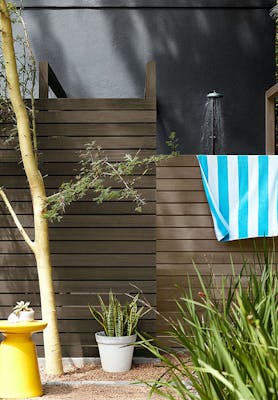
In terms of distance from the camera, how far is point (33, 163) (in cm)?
534

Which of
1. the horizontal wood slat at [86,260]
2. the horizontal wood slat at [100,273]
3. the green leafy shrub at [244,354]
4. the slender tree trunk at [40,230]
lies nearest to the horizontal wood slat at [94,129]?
the slender tree trunk at [40,230]

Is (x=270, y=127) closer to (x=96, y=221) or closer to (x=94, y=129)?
(x=94, y=129)

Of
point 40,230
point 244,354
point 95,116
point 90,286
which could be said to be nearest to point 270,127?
point 95,116

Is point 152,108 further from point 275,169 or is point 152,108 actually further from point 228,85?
point 228,85

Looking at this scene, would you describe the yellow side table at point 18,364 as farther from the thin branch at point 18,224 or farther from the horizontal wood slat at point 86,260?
the horizontal wood slat at point 86,260

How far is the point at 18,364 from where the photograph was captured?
470cm

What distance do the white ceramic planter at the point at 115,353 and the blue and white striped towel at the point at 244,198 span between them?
123 centimetres

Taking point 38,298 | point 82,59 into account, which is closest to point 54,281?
point 38,298

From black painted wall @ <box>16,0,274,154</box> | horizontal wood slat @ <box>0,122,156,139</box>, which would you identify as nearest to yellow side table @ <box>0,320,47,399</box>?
horizontal wood slat @ <box>0,122,156,139</box>

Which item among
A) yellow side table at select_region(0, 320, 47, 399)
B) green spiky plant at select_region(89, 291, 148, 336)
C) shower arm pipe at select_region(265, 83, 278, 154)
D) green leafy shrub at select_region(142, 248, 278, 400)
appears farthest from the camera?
shower arm pipe at select_region(265, 83, 278, 154)

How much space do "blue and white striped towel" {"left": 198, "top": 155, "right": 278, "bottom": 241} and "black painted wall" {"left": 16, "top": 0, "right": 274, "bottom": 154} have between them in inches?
103

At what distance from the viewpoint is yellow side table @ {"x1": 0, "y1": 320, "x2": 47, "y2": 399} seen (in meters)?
4.67

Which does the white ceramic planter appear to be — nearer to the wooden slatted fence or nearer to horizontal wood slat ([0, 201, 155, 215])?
the wooden slatted fence

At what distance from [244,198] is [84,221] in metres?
1.42
